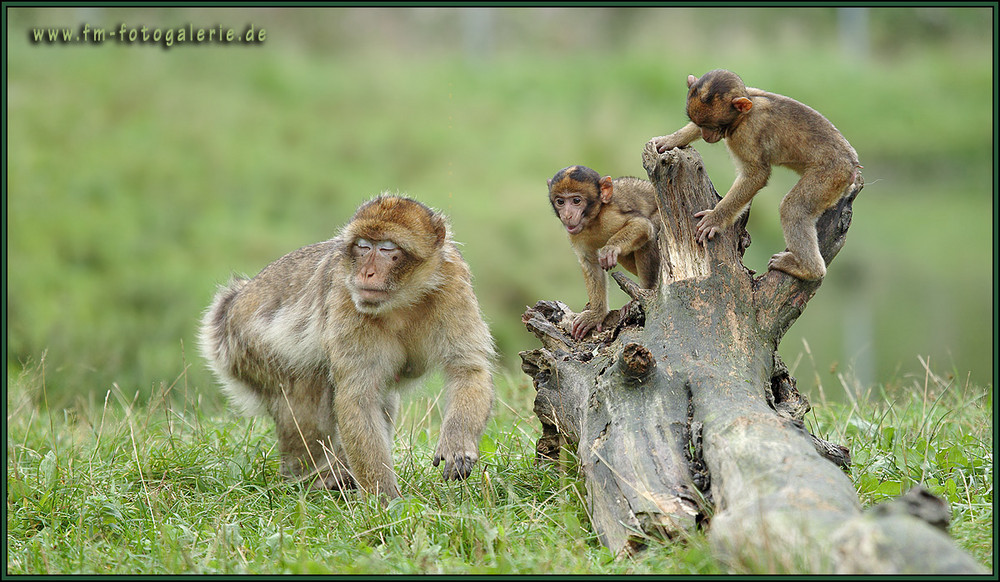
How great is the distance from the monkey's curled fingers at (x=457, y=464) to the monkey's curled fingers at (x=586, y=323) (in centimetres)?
99

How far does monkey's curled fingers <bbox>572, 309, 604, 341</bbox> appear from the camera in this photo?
5.67 meters

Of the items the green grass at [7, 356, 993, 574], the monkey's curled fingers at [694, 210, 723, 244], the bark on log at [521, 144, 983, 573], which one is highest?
the monkey's curled fingers at [694, 210, 723, 244]

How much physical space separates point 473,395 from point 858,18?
721 inches

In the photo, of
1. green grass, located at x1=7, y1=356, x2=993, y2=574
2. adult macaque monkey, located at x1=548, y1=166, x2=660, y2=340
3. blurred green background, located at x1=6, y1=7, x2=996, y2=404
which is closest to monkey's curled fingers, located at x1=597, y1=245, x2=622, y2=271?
adult macaque monkey, located at x1=548, y1=166, x2=660, y2=340

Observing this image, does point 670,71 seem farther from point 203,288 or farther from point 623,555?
point 623,555

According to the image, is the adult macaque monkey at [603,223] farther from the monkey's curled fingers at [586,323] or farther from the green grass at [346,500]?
the green grass at [346,500]

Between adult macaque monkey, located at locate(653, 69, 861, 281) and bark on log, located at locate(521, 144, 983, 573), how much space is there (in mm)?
142

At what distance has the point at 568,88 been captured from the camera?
61.4 ft

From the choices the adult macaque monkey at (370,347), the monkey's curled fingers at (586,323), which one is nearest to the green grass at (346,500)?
the adult macaque monkey at (370,347)

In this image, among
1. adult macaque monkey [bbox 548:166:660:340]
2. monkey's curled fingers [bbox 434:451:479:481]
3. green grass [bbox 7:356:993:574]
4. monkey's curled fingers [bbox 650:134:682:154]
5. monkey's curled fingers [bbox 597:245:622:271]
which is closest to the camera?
green grass [bbox 7:356:993:574]

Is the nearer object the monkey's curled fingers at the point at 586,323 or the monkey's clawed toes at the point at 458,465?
the monkey's clawed toes at the point at 458,465

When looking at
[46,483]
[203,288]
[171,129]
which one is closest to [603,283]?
[46,483]

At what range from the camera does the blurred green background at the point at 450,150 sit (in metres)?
12.4

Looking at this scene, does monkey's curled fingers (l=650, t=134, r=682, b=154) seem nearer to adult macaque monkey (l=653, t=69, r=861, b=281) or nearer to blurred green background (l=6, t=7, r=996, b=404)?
adult macaque monkey (l=653, t=69, r=861, b=281)
